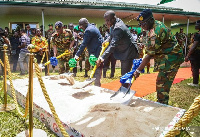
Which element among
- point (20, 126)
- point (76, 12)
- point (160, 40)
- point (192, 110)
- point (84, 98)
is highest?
point (76, 12)

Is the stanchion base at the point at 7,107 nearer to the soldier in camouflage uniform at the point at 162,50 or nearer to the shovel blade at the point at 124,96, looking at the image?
the shovel blade at the point at 124,96

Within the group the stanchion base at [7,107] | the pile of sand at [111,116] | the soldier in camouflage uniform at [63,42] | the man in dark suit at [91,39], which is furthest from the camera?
the soldier in camouflage uniform at [63,42]

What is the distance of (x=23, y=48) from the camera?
23.0 ft

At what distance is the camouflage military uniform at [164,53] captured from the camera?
7.90 feet

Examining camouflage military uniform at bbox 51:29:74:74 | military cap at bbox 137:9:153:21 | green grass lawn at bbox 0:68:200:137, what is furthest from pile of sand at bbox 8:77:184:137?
camouflage military uniform at bbox 51:29:74:74

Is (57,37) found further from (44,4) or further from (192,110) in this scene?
(192,110)

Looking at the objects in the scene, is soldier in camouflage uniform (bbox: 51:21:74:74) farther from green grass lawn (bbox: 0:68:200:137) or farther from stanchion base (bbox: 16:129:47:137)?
stanchion base (bbox: 16:129:47:137)

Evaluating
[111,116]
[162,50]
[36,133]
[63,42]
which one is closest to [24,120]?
[36,133]

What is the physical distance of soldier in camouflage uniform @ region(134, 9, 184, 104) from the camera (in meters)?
2.42

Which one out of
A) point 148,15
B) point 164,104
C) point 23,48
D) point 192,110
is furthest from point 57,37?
point 192,110

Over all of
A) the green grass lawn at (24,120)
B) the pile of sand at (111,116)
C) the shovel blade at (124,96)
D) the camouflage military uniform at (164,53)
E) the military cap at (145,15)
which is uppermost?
the military cap at (145,15)

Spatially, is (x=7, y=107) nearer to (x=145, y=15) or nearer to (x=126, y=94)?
(x=126, y=94)

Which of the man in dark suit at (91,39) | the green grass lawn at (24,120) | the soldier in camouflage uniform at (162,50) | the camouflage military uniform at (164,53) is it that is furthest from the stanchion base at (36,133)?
the man in dark suit at (91,39)

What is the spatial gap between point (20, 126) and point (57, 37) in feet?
10.8
